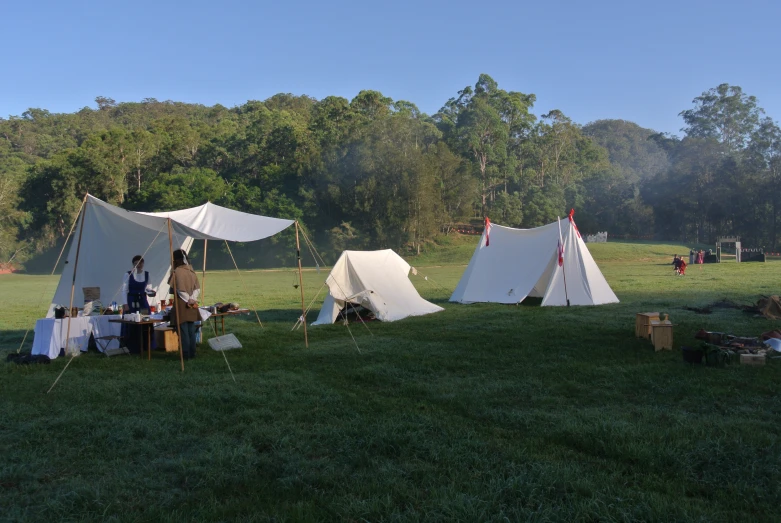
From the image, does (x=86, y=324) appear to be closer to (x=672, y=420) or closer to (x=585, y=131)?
(x=672, y=420)

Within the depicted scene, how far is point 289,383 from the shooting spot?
706cm

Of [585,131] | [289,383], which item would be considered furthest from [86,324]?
[585,131]

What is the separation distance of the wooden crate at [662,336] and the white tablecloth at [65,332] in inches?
325

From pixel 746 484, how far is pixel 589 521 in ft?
4.06

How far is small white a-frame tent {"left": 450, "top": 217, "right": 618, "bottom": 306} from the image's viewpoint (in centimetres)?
1463

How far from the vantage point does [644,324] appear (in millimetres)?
9438

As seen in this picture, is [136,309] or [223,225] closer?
[223,225]

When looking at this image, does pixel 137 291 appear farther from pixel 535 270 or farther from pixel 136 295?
pixel 535 270

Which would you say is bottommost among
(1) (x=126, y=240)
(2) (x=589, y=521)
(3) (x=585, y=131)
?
(2) (x=589, y=521)

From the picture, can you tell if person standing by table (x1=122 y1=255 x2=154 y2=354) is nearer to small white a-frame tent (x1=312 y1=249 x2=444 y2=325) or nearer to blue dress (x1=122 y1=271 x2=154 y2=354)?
blue dress (x1=122 y1=271 x2=154 y2=354)

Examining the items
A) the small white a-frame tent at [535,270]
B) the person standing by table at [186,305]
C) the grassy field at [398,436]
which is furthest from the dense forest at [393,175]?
the grassy field at [398,436]

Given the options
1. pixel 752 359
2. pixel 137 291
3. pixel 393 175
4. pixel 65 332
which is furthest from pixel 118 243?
pixel 393 175

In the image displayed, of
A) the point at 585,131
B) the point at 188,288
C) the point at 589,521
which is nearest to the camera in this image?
the point at 589,521

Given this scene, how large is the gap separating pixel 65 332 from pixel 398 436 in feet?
21.5
